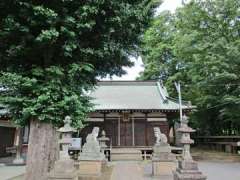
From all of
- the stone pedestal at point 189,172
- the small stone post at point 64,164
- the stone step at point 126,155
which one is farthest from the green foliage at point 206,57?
the stone step at point 126,155

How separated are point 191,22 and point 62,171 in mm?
17478

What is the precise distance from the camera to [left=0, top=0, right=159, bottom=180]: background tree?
6.00m

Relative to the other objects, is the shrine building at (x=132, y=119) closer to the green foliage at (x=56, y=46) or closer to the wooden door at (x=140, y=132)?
the wooden door at (x=140, y=132)

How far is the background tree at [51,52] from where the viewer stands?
236 inches

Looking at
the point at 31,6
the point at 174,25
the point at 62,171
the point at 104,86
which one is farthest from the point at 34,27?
the point at 174,25

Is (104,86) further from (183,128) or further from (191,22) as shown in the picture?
(183,128)

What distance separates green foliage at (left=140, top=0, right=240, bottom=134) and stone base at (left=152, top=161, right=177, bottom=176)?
4.71 m

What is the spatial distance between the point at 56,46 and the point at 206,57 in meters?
11.7

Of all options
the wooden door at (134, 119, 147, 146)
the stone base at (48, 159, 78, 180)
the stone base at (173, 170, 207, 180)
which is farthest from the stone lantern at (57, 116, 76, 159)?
the wooden door at (134, 119, 147, 146)

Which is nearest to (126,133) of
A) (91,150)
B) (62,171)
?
(91,150)

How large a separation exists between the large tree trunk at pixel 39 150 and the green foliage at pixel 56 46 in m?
0.32

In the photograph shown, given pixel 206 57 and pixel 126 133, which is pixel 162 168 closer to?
pixel 126 133

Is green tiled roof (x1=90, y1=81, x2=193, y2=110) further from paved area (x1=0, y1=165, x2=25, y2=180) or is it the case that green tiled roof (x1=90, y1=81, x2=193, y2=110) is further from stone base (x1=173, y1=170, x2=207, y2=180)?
stone base (x1=173, y1=170, x2=207, y2=180)

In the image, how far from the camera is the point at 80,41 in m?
6.73
